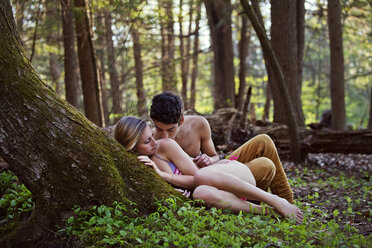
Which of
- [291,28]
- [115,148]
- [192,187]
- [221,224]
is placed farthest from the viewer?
[291,28]

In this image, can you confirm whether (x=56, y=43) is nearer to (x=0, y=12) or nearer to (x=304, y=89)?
(x=0, y=12)

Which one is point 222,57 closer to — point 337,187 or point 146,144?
point 337,187

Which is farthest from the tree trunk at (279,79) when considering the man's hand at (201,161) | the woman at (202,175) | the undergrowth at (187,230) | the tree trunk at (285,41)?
the undergrowth at (187,230)

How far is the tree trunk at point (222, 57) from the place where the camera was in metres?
14.2

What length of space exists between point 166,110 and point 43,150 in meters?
1.62

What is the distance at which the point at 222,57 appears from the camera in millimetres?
14555

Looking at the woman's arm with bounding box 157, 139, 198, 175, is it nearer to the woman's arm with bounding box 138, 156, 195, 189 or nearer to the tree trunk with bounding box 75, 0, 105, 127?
the woman's arm with bounding box 138, 156, 195, 189

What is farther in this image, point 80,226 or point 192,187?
point 192,187

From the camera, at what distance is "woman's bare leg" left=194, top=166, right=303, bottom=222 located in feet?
13.0

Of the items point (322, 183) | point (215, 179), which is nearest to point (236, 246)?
point (215, 179)

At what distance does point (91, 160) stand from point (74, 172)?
0.19 meters

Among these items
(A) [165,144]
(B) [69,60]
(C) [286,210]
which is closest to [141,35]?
(B) [69,60]

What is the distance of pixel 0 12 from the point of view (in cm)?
343

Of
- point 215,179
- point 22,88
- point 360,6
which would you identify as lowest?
point 215,179
